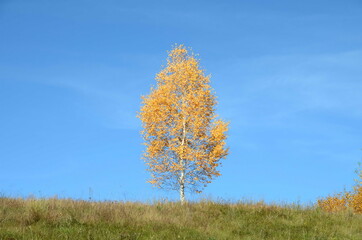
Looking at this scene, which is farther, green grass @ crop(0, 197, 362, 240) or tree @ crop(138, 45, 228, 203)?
tree @ crop(138, 45, 228, 203)

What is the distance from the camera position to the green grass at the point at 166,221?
12625mm

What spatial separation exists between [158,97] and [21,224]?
17578mm

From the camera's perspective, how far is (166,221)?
47.9ft

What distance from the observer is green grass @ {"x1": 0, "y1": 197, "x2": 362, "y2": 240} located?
12.6m

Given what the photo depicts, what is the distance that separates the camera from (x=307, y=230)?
14.9 meters

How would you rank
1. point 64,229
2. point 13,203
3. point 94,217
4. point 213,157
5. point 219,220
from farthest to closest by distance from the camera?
point 213,157, point 13,203, point 219,220, point 94,217, point 64,229

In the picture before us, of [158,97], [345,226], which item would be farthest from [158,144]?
[345,226]

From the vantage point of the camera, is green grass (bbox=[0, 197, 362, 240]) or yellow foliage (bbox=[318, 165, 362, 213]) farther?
yellow foliage (bbox=[318, 165, 362, 213])

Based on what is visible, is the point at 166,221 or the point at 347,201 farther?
the point at 347,201

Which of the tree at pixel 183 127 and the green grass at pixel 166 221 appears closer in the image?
the green grass at pixel 166 221

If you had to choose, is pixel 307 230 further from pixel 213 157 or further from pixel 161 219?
pixel 213 157

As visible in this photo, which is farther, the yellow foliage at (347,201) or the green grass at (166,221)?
the yellow foliage at (347,201)

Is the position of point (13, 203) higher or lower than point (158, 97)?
lower

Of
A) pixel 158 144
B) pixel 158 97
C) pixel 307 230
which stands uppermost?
pixel 158 97
